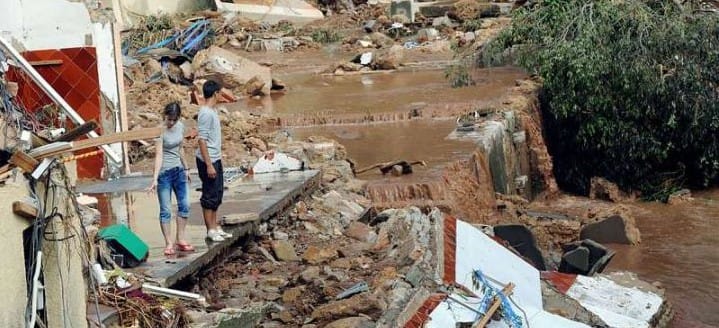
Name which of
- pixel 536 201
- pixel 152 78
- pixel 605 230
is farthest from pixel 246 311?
pixel 152 78

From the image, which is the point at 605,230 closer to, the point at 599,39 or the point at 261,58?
the point at 599,39

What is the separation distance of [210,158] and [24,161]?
138 inches

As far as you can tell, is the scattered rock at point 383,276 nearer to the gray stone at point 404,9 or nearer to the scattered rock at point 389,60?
the scattered rock at point 389,60

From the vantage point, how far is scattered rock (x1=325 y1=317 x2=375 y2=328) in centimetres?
735

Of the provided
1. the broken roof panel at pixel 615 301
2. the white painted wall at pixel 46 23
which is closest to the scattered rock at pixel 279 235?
the broken roof panel at pixel 615 301

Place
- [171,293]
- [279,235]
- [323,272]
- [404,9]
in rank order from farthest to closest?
[404,9] < [279,235] < [323,272] < [171,293]

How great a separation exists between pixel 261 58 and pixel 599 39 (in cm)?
1343

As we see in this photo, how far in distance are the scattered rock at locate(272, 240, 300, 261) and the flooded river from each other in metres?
4.31

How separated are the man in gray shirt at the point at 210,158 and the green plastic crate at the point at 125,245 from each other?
30.2 inches

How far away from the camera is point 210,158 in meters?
8.41

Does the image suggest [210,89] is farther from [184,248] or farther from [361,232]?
[361,232]

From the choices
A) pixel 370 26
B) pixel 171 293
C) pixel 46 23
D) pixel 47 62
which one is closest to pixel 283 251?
pixel 171 293

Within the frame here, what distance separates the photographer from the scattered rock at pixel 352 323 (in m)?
7.35

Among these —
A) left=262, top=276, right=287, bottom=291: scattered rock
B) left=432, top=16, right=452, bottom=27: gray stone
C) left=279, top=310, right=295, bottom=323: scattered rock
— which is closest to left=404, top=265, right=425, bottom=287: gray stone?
left=279, top=310, right=295, bottom=323: scattered rock
